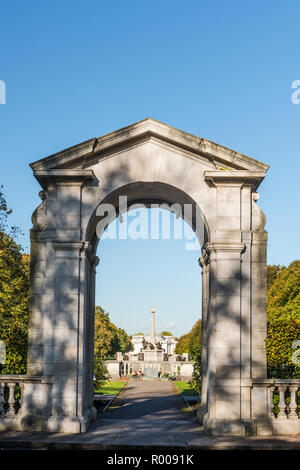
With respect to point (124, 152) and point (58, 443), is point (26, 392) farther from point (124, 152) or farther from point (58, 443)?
point (124, 152)

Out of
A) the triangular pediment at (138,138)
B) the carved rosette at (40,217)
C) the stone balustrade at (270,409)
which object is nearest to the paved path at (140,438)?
the stone balustrade at (270,409)

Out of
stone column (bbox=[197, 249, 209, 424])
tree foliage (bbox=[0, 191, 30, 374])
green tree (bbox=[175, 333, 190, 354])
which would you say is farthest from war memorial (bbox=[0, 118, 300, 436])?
green tree (bbox=[175, 333, 190, 354])

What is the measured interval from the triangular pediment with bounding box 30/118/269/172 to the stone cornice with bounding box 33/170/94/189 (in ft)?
0.75

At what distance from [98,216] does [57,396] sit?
6.10 metres

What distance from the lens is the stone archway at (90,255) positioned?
1628cm

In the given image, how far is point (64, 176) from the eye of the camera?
56.0ft

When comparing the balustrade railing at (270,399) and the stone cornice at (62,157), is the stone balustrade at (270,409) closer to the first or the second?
the balustrade railing at (270,399)

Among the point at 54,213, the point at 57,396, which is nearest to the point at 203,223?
the point at 54,213

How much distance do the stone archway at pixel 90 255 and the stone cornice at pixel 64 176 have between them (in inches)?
1.2

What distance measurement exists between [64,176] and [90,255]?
2.89 metres

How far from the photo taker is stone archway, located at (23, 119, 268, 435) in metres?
16.3

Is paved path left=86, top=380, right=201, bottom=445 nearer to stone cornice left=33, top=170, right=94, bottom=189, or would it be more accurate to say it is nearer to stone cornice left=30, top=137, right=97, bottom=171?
stone cornice left=33, top=170, right=94, bottom=189

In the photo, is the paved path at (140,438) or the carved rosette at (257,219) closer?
the paved path at (140,438)

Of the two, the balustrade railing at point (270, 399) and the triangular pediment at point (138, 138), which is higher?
the triangular pediment at point (138, 138)
